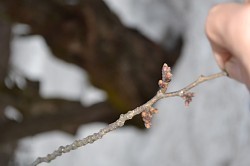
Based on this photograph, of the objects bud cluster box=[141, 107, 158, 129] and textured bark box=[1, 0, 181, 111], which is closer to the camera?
bud cluster box=[141, 107, 158, 129]

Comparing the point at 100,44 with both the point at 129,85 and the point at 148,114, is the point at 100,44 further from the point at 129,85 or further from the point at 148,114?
the point at 148,114

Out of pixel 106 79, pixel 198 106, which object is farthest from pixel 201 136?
pixel 106 79

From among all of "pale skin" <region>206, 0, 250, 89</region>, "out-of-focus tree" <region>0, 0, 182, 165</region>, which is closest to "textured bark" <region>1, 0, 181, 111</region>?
"out-of-focus tree" <region>0, 0, 182, 165</region>

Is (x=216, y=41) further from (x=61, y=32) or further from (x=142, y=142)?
(x=142, y=142)

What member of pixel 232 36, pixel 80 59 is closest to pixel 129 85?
pixel 80 59

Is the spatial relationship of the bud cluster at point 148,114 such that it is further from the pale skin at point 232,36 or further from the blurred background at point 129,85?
the blurred background at point 129,85

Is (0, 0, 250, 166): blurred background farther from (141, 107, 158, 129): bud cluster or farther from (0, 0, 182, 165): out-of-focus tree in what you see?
(141, 107, 158, 129): bud cluster

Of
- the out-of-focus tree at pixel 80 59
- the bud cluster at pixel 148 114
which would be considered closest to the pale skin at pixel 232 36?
the bud cluster at pixel 148 114
